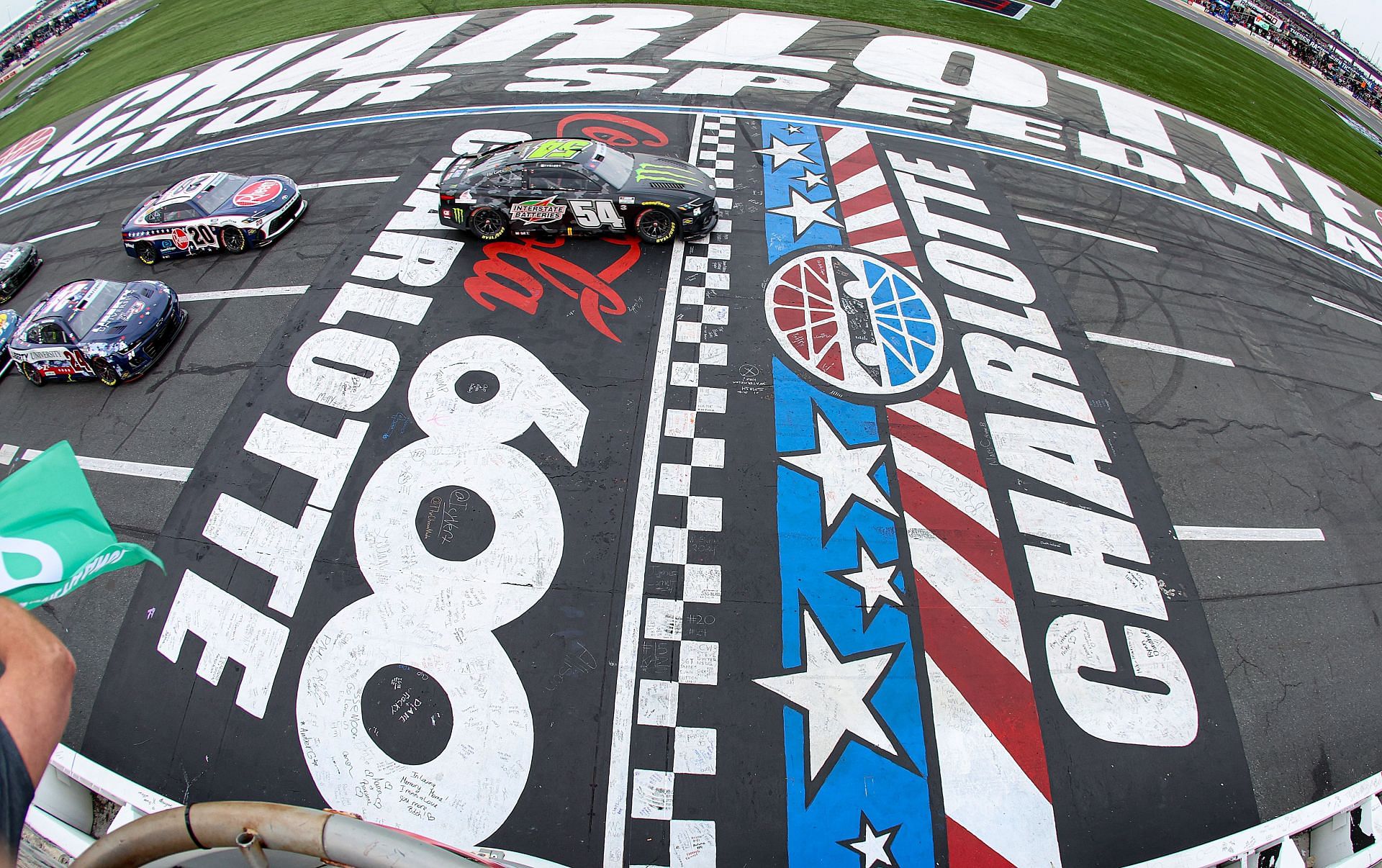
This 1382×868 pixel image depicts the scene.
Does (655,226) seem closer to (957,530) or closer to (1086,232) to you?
(957,530)

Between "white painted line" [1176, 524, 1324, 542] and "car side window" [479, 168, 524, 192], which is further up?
"car side window" [479, 168, 524, 192]

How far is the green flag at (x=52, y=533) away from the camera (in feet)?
12.6

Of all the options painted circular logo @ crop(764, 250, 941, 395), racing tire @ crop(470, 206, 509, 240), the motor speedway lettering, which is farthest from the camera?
Answer: the motor speedway lettering

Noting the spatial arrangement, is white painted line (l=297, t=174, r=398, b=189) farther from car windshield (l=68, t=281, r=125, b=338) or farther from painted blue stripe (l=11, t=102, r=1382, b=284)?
car windshield (l=68, t=281, r=125, b=338)

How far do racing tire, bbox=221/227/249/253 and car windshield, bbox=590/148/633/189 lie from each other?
7407mm

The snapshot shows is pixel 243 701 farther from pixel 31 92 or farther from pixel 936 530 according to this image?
pixel 31 92

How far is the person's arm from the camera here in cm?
Result: 235

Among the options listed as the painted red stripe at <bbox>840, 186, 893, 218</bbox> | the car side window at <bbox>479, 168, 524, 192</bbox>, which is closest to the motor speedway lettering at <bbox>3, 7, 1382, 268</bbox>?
the painted red stripe at <bbox>840, 186, 893, 218</bbox>

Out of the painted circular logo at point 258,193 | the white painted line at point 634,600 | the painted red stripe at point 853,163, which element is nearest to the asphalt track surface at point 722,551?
the white painted line at point 634,600

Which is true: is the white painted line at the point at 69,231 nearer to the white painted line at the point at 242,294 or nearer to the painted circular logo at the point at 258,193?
the painted circular logo at the point at 258,193

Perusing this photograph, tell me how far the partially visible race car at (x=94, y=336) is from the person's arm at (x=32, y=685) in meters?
11.9

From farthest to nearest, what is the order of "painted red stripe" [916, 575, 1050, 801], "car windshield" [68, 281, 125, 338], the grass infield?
the grass infield → "car windshield" [68, 281, 125, 338] → "painted red stripe" [916, 575, 1050, 801]

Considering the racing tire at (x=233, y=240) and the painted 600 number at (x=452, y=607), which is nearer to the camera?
the painted 600 number at (x=452, y=607)

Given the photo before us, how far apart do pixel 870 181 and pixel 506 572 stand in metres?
12.1
